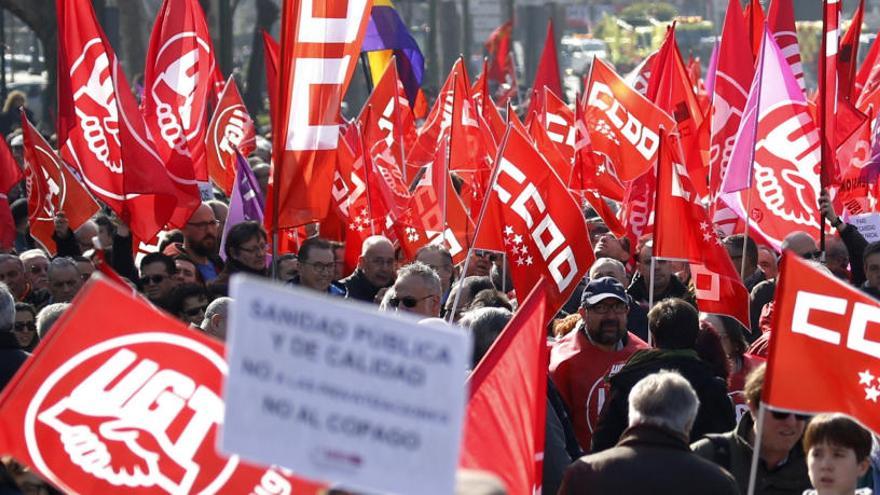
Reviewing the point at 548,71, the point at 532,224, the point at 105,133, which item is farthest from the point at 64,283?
the point at 548,71

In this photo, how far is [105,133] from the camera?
1054 cm

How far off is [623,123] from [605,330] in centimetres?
553

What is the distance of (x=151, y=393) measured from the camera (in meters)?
4.50

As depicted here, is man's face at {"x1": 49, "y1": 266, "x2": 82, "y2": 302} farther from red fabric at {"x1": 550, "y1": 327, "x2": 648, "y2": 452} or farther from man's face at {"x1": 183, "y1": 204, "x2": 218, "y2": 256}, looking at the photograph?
red fabric at {"x1": 550, "y1": 327, "x2": 648, "y2": 452}

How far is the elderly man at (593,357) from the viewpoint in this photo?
23.6ft

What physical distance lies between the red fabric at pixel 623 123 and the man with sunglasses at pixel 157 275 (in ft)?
13.6

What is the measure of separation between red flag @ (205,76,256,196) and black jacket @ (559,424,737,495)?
30.1 ft

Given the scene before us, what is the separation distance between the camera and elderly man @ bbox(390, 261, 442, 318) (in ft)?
25.9

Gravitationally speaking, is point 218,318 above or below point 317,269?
above

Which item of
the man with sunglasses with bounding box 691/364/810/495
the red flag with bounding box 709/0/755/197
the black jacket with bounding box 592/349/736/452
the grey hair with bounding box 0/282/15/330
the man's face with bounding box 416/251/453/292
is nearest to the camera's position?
the man with sunglasses with bounding box 691/364/810/495

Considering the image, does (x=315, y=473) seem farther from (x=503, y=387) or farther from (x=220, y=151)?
(x=220, y=151)

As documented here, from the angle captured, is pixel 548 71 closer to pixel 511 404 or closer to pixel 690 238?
pixel 690 238

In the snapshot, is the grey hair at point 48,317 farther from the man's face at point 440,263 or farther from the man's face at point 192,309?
the man's face at point 440,263

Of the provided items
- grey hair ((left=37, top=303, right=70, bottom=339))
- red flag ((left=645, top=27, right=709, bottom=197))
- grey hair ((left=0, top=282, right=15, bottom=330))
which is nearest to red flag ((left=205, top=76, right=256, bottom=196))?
red flag ((left=645, top=27, right=709, bottom=197))
